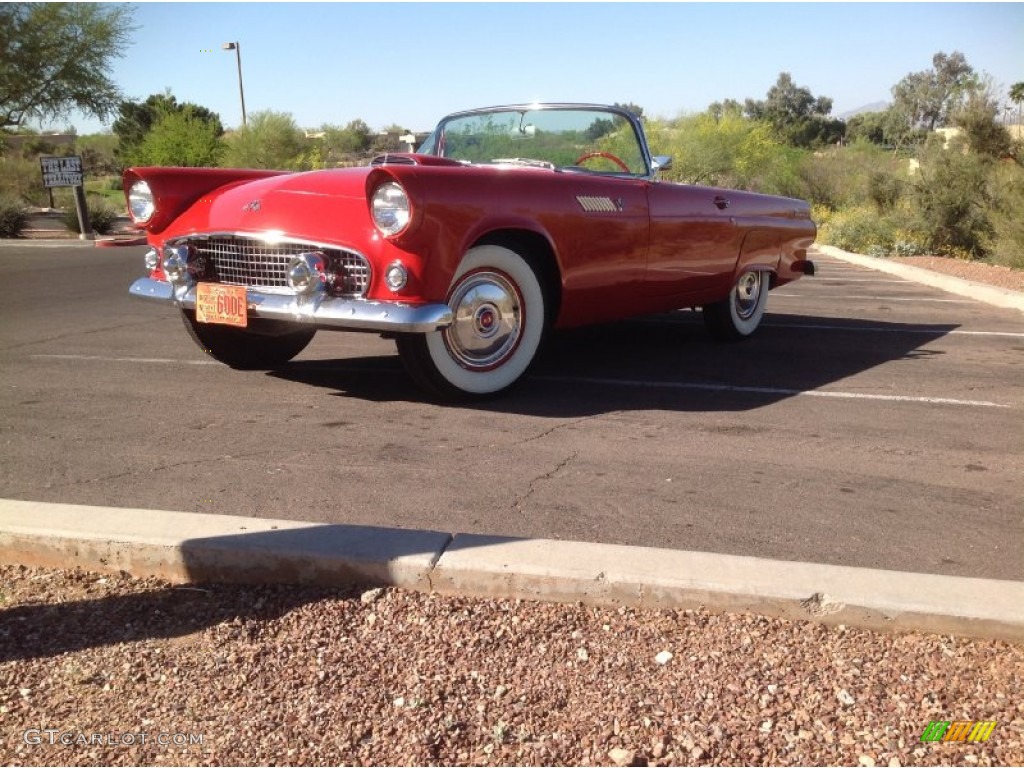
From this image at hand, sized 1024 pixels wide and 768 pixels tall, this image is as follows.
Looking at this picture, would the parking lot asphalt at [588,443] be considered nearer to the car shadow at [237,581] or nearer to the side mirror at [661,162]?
the car shadow at [237,581]

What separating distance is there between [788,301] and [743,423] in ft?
20.7

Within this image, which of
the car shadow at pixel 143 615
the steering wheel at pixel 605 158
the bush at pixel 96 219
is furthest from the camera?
the bush at pixel 96 219

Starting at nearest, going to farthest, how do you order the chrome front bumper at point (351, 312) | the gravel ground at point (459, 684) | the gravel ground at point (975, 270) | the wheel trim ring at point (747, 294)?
the gravel ground at point (459, 684)
the chrome front bumper at point (351, 312)
the wheel trim ring at point (747, 294)
the gravel ground at point (975, 270)

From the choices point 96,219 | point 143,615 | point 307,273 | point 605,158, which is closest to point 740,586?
point 143,615

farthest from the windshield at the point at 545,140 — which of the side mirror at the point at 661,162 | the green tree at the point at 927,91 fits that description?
the green tree at the point at 927,91

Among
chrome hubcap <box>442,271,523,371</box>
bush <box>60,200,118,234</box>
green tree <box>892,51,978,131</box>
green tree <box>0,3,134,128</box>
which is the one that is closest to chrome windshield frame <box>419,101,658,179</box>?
chrome hubcap <box>442,271,523,371</box>

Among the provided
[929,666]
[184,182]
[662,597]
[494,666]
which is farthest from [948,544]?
[184,182]

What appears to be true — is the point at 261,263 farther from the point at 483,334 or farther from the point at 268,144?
the point at 268,144

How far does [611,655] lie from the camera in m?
2.37

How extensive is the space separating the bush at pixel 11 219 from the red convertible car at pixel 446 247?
20533 mm

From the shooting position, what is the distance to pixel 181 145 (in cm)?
3659

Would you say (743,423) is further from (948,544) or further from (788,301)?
(788,301)

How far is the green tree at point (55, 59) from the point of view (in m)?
27.9

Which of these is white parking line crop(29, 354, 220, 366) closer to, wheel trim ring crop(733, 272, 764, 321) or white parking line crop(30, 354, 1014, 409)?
white parking line crop(30, 354, 1014, 409)
